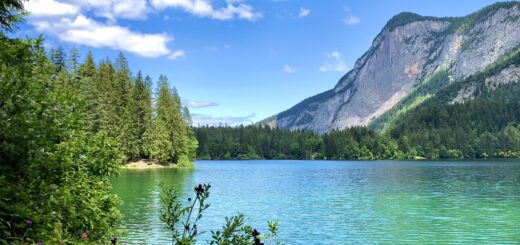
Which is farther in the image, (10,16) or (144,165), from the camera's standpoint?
(144,165)

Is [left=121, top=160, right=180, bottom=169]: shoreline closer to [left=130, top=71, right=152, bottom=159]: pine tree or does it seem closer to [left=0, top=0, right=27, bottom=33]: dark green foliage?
[left=130, top=71, right=152, bottom=159]: pine tree

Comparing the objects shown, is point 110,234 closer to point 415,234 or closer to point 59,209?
point 59,209

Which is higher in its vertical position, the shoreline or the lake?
the shoreline

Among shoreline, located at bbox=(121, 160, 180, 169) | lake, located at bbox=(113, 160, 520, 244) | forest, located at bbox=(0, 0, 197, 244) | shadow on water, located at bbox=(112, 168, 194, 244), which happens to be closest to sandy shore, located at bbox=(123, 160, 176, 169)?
shoreline, located at bbox=(121, 160, 180, 169)

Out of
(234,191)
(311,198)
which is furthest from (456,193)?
(234,191)

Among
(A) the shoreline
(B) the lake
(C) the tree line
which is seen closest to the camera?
(B) the lake

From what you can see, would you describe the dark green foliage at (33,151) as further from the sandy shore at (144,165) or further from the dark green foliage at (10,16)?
the sandy shore at (144,165)

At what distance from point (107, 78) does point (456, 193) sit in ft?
262

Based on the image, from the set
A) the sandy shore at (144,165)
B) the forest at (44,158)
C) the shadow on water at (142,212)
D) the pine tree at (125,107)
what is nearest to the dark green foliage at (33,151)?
the forest at (44,158)

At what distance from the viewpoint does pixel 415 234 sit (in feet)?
122

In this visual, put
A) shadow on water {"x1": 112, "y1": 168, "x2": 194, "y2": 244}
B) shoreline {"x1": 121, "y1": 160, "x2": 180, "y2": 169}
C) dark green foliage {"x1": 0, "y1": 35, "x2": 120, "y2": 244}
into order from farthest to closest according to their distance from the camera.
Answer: shoreline {"x1": 121, "y1": 160, "x2": 180, "y2": 169} < shadow on water {"x1": 112, "y1": 168, "x2": 194, "y2": 244} < dark green foliage {"x1": 0, "y1": 35, "x2": 120, "y2": 244}

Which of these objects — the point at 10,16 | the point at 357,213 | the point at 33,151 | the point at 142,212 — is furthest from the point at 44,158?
the point at 357,213

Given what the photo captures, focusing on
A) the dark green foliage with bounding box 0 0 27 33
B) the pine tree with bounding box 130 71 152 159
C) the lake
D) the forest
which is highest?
the pine tree with bounding box 130 71 152 159

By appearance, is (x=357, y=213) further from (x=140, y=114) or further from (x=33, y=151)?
(x=140, y=114)
